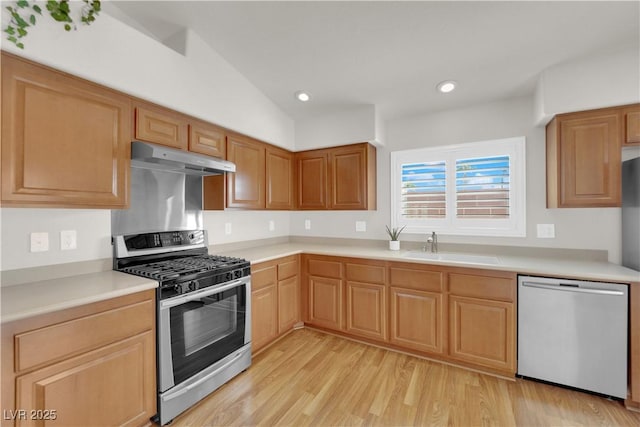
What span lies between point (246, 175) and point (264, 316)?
142cm

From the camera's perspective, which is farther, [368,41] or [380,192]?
[380,192]

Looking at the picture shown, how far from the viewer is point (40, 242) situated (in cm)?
172

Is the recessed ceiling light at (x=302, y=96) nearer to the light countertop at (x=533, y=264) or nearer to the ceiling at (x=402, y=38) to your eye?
the ceiling at (x=402, y=38)

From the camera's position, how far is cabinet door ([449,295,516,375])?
220 centimetres

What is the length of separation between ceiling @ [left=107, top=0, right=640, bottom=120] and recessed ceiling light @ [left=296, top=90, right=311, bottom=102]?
183 millimetres

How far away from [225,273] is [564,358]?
8.66 ft

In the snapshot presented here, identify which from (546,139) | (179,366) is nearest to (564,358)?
(546,139)

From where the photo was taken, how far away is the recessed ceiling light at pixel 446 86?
8.41 feet

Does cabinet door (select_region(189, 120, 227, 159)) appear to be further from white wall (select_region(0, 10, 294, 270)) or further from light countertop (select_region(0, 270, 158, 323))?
light countertop (select_region(0, 270, 158, 323))

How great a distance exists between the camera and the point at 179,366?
6.07 feet

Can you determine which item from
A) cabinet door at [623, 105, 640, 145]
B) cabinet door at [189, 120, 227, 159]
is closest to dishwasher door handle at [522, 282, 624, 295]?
cabinet door at [623, 105, 640, 145]

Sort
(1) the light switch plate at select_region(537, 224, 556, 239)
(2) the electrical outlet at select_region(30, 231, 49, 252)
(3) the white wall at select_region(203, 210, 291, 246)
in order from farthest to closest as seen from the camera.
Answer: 1. (3) the white wall at select_region(203, 210, 291, 246)
2. (1) the light switch plate at select_region(537, 224, 556, 239)
3. (2) the electrical outlet at select_region(30, 231, 49, 252)

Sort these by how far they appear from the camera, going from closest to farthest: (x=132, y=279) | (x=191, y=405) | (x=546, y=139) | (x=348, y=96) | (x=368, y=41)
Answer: (x=132, y=279) → (x=191, y=405) → (x=368, y=41) → (x=546, y=139) → (x=348, y=96)

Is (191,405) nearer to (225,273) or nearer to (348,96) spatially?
(225,273)
